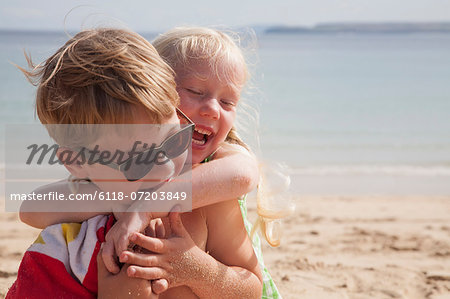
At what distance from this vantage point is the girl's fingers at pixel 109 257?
Answer: 1.80 metres

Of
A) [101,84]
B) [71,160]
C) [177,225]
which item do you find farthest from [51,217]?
[101,84]

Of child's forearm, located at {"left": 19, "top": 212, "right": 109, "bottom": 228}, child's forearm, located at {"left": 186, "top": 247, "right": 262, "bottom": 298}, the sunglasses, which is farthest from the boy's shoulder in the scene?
child's forearm, located at {"left": 186, "top": 247, "right": 262, "bottom": 298}

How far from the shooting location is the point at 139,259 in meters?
1.83

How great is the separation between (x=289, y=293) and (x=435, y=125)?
10.4 metres

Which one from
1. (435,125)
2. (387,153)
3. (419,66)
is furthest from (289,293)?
(419,66)

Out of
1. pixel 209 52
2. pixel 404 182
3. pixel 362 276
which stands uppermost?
pixel 209 52

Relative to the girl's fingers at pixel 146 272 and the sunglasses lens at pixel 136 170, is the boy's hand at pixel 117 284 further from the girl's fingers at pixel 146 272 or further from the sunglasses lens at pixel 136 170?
the sunglasses lens at pixel 136 170

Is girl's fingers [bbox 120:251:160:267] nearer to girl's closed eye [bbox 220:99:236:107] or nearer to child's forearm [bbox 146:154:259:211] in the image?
child's forearm [bbox 146:154:259:211]

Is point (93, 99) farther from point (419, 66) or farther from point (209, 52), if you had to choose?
point (419, 66)

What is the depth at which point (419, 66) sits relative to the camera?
26.7 metres

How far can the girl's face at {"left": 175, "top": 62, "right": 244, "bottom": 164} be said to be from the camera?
2.36 metres

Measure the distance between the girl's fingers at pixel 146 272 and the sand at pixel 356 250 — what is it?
2025 millimetres

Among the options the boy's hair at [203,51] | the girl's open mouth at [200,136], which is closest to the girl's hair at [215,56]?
the boy's hair at [203,51]

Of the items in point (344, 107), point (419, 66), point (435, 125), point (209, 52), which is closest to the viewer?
point (209, 52)
